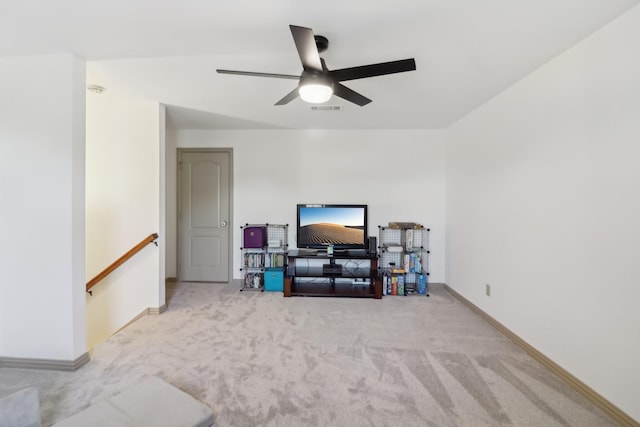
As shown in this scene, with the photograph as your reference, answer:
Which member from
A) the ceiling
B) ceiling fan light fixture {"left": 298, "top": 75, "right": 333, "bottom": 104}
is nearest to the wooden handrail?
the ceiling

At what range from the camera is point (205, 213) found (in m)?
4.39

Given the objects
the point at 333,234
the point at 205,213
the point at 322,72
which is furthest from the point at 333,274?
the point at 322,72

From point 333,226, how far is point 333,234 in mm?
120

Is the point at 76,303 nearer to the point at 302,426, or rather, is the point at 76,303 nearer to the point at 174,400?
the point at 174,400

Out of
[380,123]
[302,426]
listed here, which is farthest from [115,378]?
[380,123]

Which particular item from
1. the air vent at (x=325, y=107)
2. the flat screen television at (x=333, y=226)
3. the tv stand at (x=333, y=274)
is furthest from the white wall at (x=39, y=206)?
the flat screen television at (x=333, y=226)

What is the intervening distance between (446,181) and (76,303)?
4.60 m

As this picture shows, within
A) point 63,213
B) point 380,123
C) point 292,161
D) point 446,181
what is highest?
point 380,123

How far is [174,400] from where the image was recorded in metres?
1.68

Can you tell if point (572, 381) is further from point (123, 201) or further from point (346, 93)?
point (123, 201)

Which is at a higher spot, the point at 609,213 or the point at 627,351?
the point at 609,213

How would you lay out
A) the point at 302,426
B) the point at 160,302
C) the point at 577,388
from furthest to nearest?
the point at 160,302 → the point at 577,388 → the point at 302,426

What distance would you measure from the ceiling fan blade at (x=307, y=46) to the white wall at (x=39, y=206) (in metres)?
1.90

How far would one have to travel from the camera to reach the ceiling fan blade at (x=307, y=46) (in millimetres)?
1431
